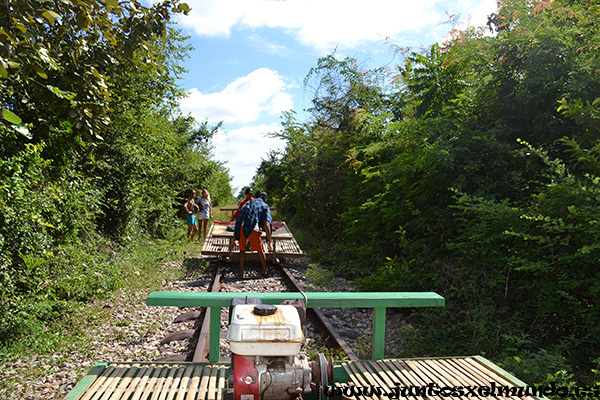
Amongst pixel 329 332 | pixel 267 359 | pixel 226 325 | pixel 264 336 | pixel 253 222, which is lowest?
pixel 226 325

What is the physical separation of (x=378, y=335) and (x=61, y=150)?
6197 mm

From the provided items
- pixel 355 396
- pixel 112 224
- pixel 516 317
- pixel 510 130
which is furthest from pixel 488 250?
pixel 112 224

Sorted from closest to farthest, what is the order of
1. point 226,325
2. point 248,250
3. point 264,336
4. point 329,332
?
point 264,336, point 329,332, point 226,325, point 248,250

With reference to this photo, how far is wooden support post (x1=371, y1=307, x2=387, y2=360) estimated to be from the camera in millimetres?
3359

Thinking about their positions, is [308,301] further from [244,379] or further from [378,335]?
[244,379]

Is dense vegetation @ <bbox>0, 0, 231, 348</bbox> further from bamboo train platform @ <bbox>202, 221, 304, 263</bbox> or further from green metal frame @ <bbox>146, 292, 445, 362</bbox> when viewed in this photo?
bamboo train platform @ <bbox>202, 221, 304, 263</bbox>

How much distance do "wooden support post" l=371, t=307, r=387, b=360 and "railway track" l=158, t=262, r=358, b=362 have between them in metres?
1.15

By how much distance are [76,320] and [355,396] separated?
15.2 ft

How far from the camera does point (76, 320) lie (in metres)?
5.71

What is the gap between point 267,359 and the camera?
2494 millimetres

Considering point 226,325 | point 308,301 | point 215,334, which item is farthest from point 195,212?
point 308,301

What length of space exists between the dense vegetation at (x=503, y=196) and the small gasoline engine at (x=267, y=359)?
2.65m

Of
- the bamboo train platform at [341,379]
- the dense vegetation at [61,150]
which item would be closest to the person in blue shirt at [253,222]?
the dense vegetation at [61,150]

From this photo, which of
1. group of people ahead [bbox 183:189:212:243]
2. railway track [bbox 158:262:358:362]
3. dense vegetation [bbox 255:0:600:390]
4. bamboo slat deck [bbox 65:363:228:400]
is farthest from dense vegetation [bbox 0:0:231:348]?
dense vegetation [bbox 255:0:600:390]
